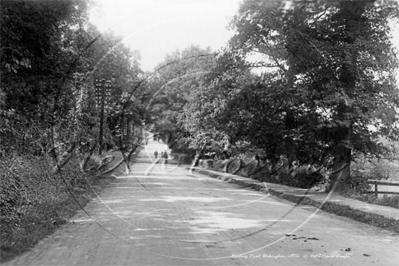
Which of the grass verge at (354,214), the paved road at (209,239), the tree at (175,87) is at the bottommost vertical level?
the paved road at (209,239)

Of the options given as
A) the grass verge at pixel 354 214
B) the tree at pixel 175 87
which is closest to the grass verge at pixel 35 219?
the tree at pixel 175 87

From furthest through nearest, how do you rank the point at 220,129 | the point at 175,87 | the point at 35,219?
the point at 220,129, the point at 175,87, the point at 35,219

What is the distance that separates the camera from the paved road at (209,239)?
18.6ft

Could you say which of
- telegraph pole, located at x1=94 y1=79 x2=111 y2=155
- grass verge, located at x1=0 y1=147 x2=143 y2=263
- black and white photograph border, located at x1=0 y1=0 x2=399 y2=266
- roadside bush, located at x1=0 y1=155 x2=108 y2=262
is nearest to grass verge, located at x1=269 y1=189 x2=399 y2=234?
black and white photograph border, located at x1=0 y1=0 x2=399 y2=266

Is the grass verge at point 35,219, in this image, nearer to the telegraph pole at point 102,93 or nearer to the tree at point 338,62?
the telegraph pole at point 102,93

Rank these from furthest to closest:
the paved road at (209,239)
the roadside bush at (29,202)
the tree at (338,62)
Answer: the tree at (338,62) < the roadside bush at (29,202) < the paved road at (209,239)

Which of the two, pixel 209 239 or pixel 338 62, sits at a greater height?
pixel 338 62

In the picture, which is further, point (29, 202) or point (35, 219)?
point (29, 202)

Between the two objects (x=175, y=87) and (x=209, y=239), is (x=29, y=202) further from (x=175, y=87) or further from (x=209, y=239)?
(x=175, y=87)

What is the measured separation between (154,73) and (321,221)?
491cm

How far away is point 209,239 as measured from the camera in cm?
695

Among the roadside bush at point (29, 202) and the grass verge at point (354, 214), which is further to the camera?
the grass verge at point (354, 214)

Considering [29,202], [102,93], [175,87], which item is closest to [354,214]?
[175,87]

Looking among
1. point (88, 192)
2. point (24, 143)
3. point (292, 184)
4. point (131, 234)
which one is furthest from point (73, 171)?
point (292, 184)
